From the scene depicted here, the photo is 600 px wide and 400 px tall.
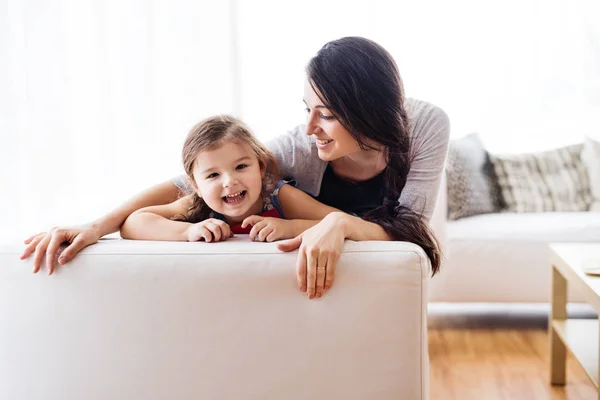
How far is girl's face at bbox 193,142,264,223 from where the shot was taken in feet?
5.81

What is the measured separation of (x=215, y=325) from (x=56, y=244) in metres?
0.36

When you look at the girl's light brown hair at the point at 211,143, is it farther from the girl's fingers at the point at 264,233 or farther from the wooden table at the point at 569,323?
the wooden table at the point at 569,323

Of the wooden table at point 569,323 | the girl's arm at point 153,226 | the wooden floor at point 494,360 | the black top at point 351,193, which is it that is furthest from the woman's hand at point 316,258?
the wooden floor at point 494,360

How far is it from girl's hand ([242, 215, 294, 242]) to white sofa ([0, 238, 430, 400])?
0.23ft

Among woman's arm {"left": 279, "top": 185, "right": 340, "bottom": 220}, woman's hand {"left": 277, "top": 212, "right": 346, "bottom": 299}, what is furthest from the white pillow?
woman's hand {"left": 277, "top": 212, "right": 346, "bottom": 299}

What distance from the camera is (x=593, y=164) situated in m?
3.66

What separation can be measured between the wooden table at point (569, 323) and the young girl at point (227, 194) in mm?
993

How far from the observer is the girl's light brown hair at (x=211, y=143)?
5.85 ft

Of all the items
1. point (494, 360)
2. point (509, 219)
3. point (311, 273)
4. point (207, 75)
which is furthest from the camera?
point (207, 75)

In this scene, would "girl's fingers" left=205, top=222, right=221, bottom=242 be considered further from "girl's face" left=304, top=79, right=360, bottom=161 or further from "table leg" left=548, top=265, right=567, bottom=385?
"table leg" left=548, top=265, right=567, bottom=385

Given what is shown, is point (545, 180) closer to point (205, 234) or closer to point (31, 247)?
point (205, 234)

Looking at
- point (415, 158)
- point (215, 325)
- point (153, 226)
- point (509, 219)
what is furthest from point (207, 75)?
point (215, 325)

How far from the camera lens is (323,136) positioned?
1862 millimetres

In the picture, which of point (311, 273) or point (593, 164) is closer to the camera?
point (311, 273)
